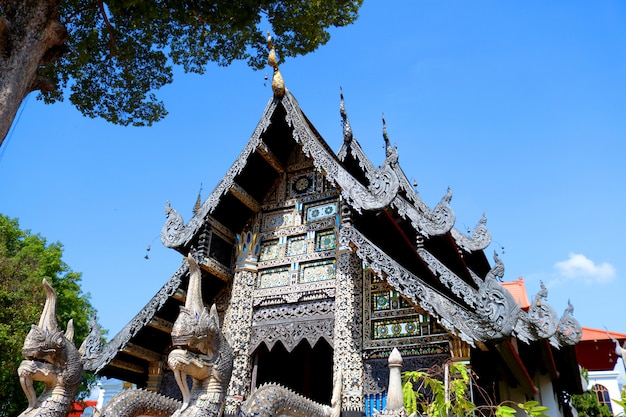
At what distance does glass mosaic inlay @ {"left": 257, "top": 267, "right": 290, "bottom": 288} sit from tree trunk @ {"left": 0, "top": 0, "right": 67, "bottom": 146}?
4.40m

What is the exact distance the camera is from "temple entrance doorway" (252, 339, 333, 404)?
965 centimetres

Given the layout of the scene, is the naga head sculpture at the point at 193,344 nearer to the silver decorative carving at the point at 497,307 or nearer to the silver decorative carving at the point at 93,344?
the silver decorative carving at the point at 497,307

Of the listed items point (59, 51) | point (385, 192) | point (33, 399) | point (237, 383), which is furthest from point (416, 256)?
point (59, 51)

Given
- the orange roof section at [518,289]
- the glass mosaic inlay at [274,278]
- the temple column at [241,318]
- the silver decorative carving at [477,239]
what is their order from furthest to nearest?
the orange roof section at [518,289], the silver decorative carving at [477,239], the glass mosaic inlay at [274,278], the temple column at [241,318]

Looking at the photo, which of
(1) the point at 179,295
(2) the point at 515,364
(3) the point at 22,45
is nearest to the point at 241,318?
(1) the point at 179,295

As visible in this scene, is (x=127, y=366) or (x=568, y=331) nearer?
(x=568, y=331)

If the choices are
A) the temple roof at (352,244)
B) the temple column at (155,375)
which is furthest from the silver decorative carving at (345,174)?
the temple column at (155,375)

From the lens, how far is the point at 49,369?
6.30 meters

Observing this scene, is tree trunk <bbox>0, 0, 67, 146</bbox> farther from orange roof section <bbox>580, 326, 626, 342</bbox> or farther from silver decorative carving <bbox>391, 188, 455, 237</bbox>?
orange roof section <bbox>580, 326, 626, 342</bbox>

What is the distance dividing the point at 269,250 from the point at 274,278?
1.90 feet

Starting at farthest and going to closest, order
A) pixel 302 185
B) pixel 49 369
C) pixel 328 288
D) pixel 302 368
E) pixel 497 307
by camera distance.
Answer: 1. pixel 302 368
2. pixel 302 185
3. pixel 328 288
4. pixel 497 307
5. pixel 49 369

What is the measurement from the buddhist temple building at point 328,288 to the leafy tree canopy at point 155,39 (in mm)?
959

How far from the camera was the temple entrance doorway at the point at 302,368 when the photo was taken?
31.6ft

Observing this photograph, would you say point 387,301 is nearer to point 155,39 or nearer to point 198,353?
point 198,353
